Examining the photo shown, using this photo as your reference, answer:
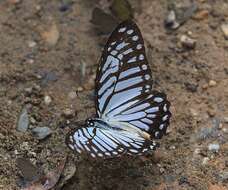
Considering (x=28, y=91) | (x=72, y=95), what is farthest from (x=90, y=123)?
(x=28, y=91)

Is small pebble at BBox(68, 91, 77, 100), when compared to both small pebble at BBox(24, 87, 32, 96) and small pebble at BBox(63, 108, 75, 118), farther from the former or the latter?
small pebble at BBox(24, 87, 32, 96)

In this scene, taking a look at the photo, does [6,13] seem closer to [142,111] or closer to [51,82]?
[51,82]

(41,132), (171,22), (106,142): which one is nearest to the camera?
(106,142)

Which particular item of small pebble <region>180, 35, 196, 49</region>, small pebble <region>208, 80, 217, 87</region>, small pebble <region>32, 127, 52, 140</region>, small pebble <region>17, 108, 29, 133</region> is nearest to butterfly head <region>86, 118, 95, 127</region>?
small pebble <region>32, 127, 52, 140</region>

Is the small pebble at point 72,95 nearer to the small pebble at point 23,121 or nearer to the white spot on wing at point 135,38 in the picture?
the small pebble at point 23,121

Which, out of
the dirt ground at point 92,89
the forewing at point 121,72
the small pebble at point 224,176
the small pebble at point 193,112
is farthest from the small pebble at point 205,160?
the forewing at point 121,72

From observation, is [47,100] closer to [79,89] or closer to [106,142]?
[79,89]
